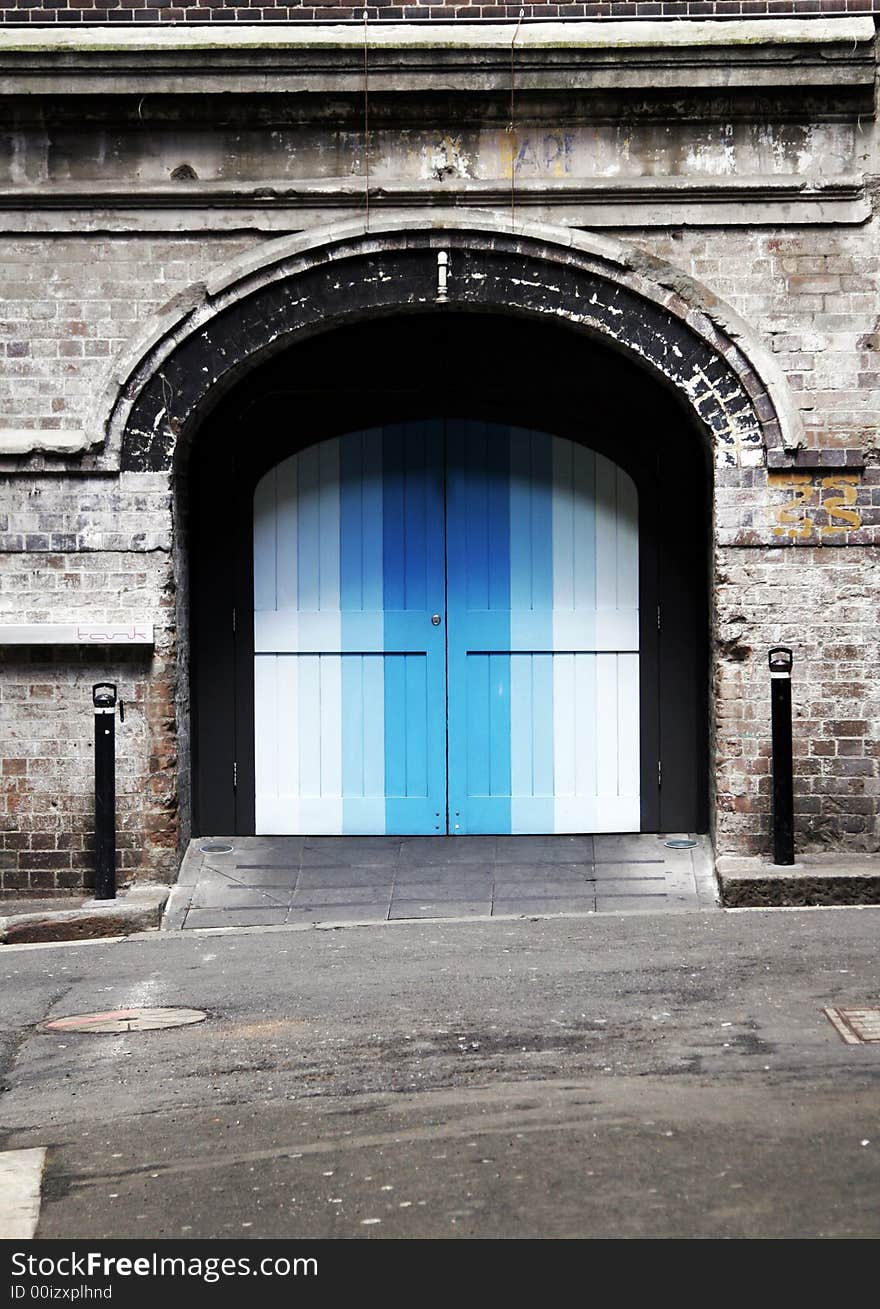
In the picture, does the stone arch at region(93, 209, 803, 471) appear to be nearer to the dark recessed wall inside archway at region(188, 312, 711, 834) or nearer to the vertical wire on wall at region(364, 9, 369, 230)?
the vertical wire on wall at region(364, 9, 369, 230)

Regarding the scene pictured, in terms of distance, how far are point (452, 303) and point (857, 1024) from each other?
173 inches

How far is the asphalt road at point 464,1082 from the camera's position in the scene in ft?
12.2

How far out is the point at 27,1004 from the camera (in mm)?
6082

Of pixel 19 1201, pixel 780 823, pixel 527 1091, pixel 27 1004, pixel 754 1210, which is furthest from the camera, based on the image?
pixel 780 823

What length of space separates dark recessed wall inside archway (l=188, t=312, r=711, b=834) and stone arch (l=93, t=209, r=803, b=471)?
22.4 inches

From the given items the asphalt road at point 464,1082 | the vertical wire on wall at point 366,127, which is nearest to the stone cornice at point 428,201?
the vertical wire on wall at point 366,127

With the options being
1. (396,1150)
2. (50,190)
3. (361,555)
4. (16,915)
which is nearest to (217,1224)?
(396,1150)

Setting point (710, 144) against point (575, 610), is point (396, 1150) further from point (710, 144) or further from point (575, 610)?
point (710, 144)

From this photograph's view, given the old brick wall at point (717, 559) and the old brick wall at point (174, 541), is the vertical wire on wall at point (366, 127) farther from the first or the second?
the old brick wall at point (717, 559)

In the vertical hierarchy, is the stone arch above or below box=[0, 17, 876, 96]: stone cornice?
below

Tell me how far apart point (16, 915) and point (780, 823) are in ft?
13.5

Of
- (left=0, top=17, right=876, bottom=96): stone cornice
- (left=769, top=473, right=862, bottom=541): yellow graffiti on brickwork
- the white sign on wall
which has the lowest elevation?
the white sign on wall

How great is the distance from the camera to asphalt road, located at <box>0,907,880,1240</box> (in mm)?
3719

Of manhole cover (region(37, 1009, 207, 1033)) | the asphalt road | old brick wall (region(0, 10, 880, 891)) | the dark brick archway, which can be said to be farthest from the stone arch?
manhole cover (region(37, 1009, 207, 1033))
